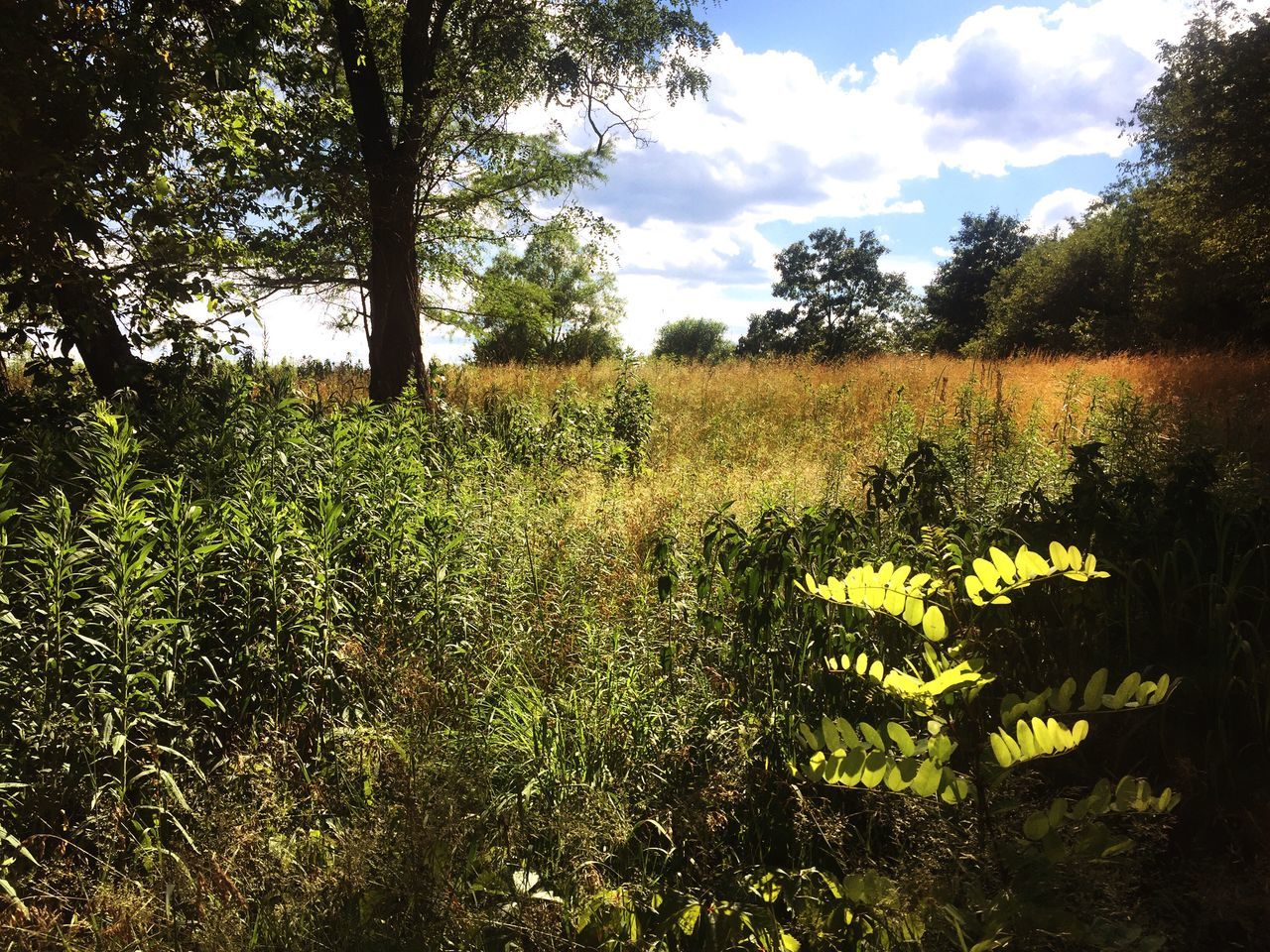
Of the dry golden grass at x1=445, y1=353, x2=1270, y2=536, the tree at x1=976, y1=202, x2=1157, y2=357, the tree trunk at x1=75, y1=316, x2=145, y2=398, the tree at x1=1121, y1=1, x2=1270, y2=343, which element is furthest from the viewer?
the tree at x1=976, y1=202, x2=1157, y2=357

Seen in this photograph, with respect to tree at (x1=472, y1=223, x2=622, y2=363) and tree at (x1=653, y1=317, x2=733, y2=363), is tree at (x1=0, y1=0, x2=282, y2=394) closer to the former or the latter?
tree at (x1=472, y1=223, x2=622, y2=363)

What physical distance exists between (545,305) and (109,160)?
12631 millimetres

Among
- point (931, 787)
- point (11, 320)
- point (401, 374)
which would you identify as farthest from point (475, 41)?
point (931, 787)

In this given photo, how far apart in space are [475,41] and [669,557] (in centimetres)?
812

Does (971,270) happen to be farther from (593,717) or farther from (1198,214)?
(593,717)

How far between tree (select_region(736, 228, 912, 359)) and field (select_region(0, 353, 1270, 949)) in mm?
41136

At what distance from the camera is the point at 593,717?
285cm

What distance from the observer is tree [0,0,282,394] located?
4348mm

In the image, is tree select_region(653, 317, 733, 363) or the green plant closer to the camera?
the green plant

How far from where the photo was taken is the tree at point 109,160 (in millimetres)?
4348

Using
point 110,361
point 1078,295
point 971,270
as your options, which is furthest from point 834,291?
point 110,361

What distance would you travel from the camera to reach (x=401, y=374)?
8.63 meters

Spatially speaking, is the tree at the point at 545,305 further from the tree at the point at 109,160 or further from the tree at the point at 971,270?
the tree at the point at 971,270

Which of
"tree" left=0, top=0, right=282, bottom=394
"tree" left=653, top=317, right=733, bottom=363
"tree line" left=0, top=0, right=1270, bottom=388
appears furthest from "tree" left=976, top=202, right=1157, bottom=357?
"tree" left=653, top=317, right=733, bottom=363
